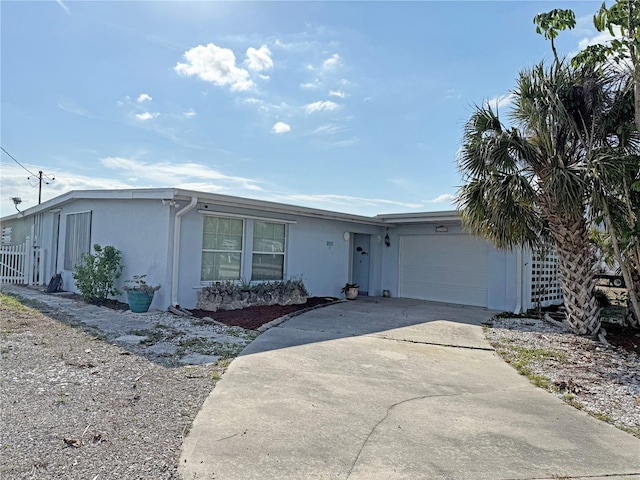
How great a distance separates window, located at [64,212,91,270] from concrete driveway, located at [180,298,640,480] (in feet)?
26.8

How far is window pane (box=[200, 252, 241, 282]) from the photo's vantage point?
10531 mm

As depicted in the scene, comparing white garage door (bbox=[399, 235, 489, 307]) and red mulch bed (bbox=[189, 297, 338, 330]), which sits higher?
white garage door (bbox=[399, 235, 489, 307])

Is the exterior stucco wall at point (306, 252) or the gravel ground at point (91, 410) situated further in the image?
the exterior stucco wall at point (306, 252)

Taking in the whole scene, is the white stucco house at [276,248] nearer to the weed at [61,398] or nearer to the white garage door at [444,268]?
the white garage door at [444,268]

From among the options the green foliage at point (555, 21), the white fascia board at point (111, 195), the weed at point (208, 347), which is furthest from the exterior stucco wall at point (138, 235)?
the green foliage at point (555, 21)

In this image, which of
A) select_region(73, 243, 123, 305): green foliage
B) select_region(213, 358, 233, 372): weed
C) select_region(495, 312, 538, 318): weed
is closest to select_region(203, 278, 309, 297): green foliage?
select_region(73, 243, 123, 305): green foliage

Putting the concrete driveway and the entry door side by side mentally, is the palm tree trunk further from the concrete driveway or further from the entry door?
the entry door

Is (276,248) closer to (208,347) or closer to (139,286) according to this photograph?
(139,286)

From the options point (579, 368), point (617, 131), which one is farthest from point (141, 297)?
point (617, 131)

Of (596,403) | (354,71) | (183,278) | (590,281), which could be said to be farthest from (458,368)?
(354,71)

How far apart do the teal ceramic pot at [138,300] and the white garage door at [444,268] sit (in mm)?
8351

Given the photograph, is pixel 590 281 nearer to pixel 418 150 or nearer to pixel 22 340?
pixel 418 150

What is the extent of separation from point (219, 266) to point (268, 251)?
159 cm

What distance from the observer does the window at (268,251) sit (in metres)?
11.6
